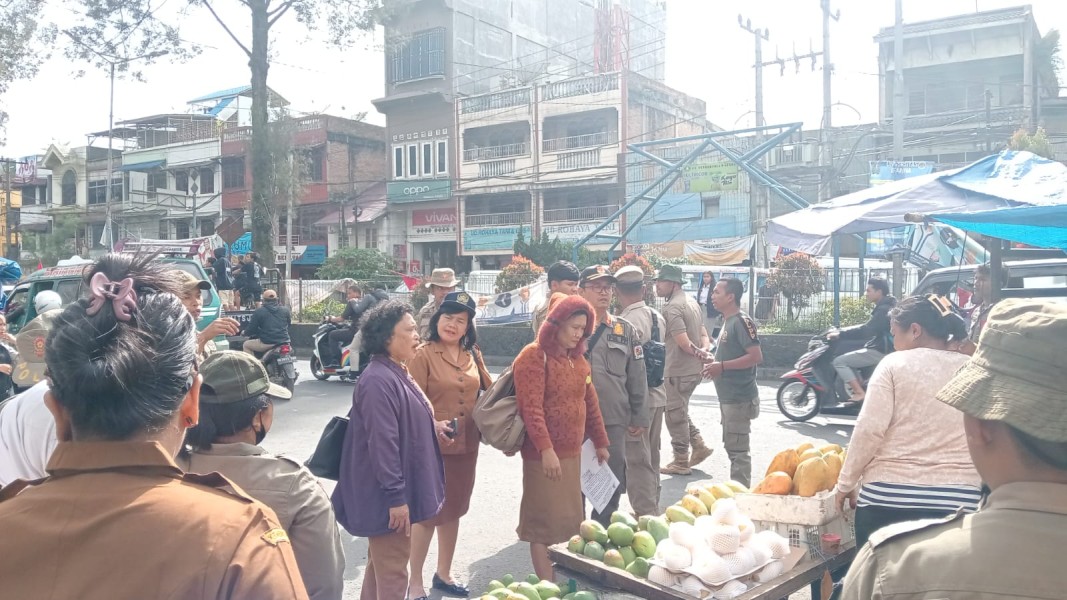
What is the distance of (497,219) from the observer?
34406 millimetres

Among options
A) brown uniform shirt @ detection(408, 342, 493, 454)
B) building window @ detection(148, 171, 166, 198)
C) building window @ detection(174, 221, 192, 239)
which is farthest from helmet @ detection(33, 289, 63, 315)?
building window @ detection(148, 171, 166, 198)

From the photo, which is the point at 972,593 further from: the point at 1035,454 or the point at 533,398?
the point at 533,398

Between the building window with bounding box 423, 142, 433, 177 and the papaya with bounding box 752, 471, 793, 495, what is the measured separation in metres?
33.5

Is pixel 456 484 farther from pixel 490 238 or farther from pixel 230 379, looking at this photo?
pixel 490 238

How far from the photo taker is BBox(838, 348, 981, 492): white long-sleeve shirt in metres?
3.25

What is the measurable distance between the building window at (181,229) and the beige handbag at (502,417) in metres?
42.0

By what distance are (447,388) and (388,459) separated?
1034mm

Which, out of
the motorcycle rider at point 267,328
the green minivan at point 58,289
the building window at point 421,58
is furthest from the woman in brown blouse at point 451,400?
the building window at point 421,58

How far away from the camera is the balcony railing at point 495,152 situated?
33781 mm

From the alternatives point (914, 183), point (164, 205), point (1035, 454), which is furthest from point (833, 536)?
point (164, 205)

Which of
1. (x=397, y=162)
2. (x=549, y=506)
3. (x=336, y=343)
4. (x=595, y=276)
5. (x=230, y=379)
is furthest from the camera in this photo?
(x=397, y=162)

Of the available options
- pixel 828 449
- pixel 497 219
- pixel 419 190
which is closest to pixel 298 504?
pixel 828 449

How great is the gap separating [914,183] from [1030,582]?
6.95 meters

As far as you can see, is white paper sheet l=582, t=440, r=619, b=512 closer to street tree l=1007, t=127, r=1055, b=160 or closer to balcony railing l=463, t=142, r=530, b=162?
street tree l=1007, t=127, r=1055, b=160
